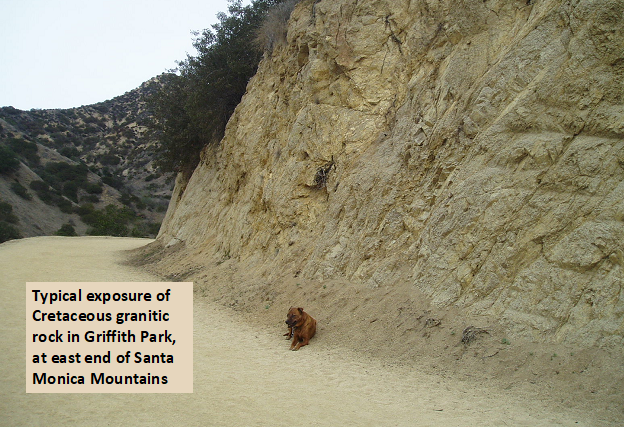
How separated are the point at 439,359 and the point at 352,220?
13.3ft

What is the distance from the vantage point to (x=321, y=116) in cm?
1180

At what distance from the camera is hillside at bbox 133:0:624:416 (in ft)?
18.5

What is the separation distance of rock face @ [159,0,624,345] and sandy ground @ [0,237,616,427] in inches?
49.2

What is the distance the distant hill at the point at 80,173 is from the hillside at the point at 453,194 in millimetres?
20886

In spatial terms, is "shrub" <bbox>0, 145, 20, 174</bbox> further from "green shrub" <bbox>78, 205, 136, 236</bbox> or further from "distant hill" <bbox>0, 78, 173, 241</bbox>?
"green shrub" <bbox>78, 205, 136, 236</bbox>

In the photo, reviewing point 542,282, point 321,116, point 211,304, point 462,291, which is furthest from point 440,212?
point 211,304

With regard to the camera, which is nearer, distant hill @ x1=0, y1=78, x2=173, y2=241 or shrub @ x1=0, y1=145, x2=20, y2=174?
distant hill @ x1=0, y1=78, x2=173, y2=241

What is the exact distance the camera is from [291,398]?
532 cm

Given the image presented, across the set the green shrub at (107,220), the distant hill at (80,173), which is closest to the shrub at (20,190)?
the distant hill at (80,173)


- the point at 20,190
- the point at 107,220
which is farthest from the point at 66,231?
the point at 20,190

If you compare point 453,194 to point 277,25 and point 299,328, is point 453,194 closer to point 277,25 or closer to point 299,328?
point 299,328

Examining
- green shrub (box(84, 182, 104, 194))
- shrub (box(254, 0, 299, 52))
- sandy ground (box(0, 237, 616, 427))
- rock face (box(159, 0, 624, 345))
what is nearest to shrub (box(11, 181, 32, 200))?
green shrub (box(84, 182, 104, 194))

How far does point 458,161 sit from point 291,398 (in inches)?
191

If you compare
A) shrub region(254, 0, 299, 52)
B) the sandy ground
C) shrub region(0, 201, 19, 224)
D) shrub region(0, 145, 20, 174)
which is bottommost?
the sandy ground
